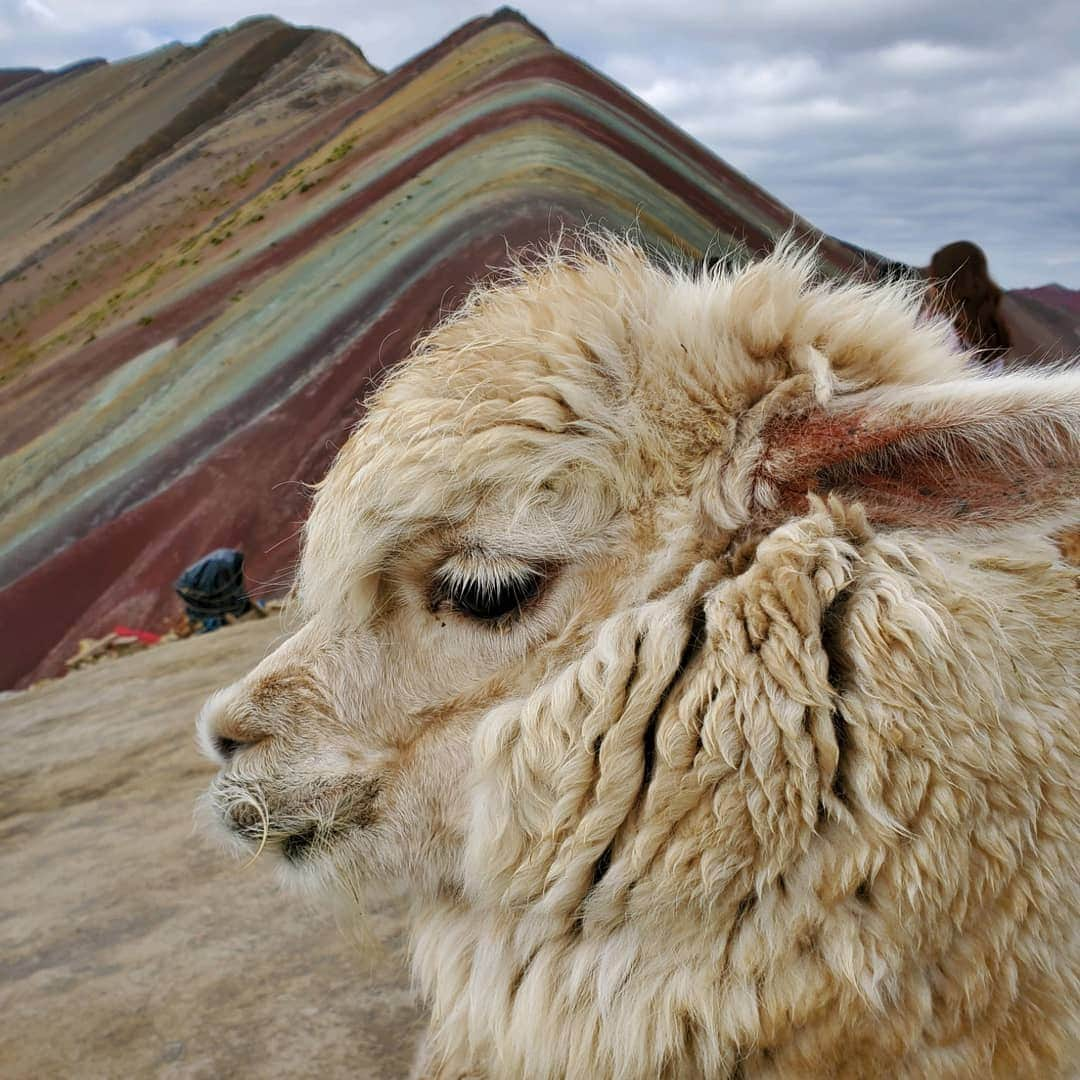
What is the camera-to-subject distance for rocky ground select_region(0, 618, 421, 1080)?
2.76m

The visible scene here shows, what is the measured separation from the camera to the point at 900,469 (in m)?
1.82

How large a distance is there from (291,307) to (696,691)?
14101 mm

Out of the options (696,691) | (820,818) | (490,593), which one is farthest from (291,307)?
(820,818)

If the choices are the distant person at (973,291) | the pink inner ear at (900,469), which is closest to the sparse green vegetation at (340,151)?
the distant person at (973,291)

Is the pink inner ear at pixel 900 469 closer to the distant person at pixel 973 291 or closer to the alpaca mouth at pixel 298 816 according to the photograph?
the alpaca mouth at pixel 298 816

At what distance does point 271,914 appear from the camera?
343 cm

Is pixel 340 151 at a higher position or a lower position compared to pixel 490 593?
lower

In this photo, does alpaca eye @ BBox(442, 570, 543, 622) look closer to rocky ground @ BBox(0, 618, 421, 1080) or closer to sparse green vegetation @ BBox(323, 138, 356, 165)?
rocky ground @ BBox(0, 618, 421, 1080)

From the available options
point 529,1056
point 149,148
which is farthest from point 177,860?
point 149,148

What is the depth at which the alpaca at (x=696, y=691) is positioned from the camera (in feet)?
5.51

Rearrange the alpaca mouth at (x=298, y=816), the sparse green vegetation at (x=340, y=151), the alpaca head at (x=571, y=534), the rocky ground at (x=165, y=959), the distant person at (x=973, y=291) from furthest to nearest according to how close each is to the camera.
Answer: the sparse green vegetation at (x=340, y=151), the distant person at (x=973, y=291), the rocky ground at (x=165, y=959), the alpaca mouth at (x=298, y=816), the alpaca head at (x=571, y=534)

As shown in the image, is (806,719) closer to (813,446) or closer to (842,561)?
(842,561)

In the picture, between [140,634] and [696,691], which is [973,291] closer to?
[696,691]

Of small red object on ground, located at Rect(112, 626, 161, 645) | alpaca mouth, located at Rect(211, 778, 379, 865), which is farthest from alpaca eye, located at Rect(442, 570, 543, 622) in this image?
small red object on ground, located at Rect(112, 626, 161, 645)
